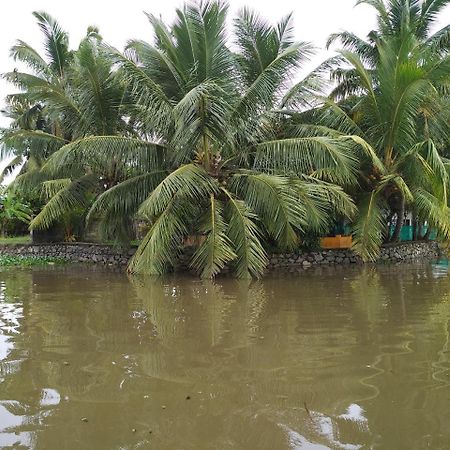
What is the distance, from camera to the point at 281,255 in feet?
47.2

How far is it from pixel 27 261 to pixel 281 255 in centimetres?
894

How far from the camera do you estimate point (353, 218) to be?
1382 centimetres

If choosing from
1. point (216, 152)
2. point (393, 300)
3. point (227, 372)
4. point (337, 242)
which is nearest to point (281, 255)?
point (337, 242)

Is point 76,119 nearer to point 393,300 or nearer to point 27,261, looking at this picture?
point 27,261

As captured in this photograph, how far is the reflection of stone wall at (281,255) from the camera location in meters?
14.5

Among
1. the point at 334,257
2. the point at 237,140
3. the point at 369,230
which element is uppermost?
the point at 237,140

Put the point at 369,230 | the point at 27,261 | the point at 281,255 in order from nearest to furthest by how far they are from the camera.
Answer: the point at 369,230 < the point at 281,255 < the point at 27,261

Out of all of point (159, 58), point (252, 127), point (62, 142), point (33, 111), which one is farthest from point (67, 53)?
point (252, 127)

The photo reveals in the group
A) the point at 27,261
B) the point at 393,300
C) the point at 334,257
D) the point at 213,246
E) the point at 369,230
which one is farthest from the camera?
the point at 27,261

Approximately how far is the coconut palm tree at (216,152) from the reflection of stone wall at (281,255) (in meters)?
1.49

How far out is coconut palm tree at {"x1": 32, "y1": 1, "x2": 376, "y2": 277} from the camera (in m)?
11.5

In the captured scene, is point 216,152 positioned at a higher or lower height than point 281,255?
higher

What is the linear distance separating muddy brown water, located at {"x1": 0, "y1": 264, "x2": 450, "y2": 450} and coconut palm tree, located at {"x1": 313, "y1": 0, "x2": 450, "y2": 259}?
4.83 m

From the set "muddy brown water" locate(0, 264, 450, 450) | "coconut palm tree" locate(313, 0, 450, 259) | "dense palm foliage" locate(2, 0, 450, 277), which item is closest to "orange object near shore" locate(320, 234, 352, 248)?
"coconut palm tree" locate(313, 0, 450, 259)
